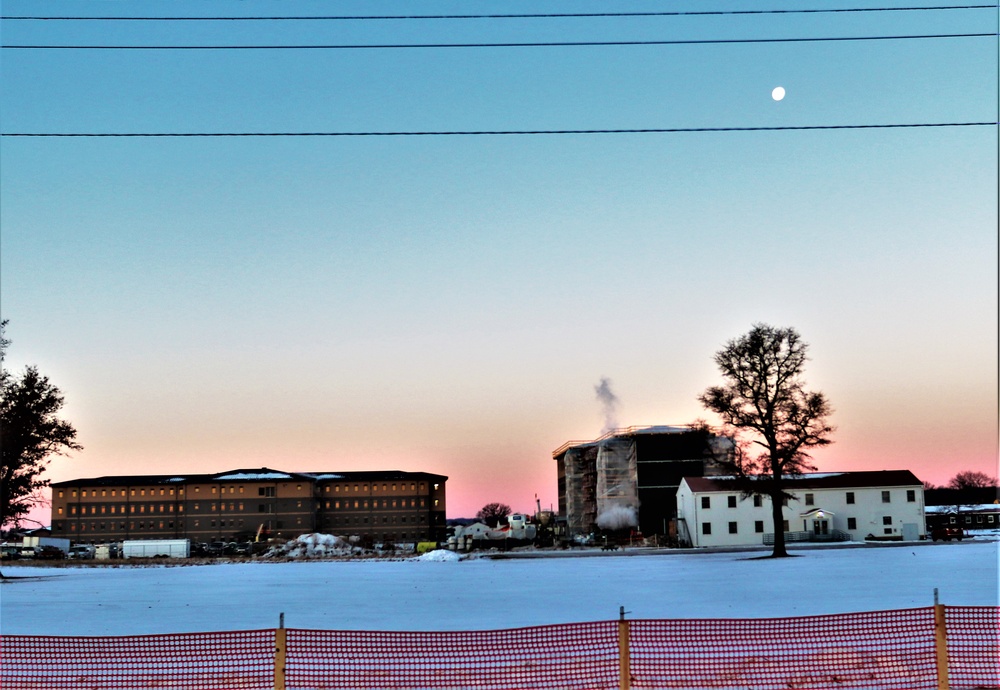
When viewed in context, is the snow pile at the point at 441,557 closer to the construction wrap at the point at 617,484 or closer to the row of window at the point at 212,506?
the construction wrap at the point at 617,484

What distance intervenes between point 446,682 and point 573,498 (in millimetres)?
129756

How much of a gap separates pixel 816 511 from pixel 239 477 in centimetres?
12201

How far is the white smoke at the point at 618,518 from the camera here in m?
115

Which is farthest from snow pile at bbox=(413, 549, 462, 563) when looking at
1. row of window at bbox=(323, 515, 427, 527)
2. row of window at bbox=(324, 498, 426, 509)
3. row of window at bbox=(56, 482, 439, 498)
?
row of window at bbox=(324, 498, 426, 509)

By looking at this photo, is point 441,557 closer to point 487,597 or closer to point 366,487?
point 487,597

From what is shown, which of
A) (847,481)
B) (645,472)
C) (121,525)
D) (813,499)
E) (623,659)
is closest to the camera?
(623,659)

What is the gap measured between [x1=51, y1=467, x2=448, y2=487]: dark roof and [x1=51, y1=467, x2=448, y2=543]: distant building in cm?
19

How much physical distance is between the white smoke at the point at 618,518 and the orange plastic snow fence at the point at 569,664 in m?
101

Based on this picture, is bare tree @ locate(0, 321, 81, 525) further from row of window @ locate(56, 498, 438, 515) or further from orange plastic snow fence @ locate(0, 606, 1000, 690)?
row of window @ locate(56, 498, 438, 515)

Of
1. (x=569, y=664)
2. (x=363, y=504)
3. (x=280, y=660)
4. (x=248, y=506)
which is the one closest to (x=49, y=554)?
(x=248, y=506)

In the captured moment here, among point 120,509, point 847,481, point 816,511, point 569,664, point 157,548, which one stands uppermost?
point 847,481

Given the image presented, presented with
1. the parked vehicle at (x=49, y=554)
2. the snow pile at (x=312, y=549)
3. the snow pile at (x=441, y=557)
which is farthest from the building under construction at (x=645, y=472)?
the parked vehicle at (x=49, y=554)

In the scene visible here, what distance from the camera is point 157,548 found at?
393 ft

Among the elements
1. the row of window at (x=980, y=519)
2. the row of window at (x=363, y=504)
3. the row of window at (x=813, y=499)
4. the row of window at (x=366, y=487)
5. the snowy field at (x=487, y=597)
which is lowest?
the row of window at (x=980, y=519)
